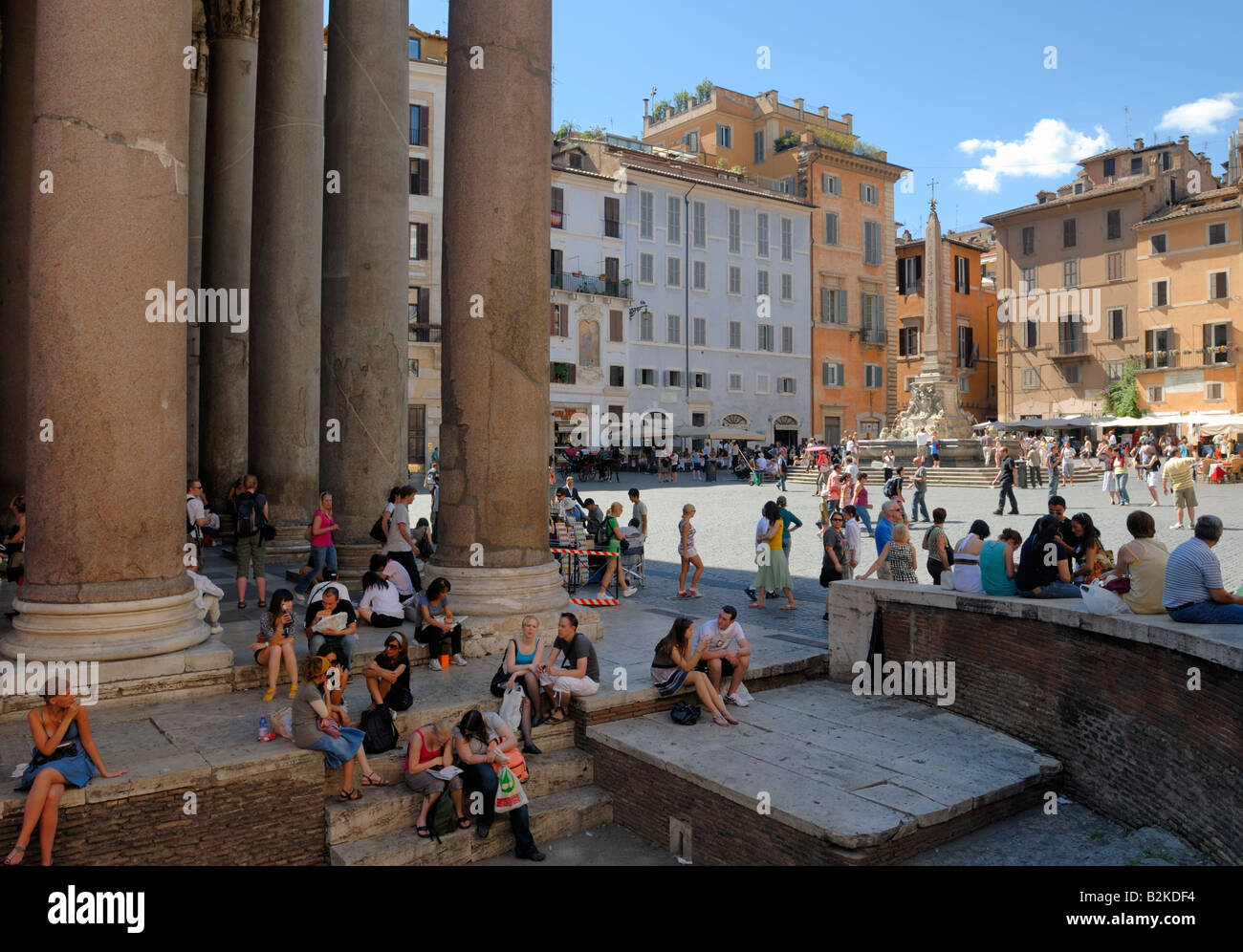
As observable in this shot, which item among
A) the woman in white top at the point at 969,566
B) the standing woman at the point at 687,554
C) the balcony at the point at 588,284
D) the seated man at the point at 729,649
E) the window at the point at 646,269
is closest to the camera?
the seated man at the point at 729,649

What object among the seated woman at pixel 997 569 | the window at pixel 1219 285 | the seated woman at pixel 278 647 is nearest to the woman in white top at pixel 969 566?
the seated woman at pixel 997 569

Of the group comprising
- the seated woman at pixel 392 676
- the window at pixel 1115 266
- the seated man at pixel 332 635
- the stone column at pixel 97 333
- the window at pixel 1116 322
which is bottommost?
the seated woman at pixel 392 676

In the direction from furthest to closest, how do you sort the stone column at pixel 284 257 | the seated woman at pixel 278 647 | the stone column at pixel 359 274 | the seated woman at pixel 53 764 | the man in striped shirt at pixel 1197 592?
the stone column at pixel 284 257 < the stone column at pixel 359 274 < the seated woman at pixel 278 647 < the man in striped shirt at pixel 1197 592 < the seated woman at pixel 53 764

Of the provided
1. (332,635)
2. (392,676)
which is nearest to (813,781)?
(392,676)

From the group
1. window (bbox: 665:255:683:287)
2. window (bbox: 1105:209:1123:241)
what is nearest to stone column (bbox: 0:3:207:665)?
window (bbox: 665:255:683:287)

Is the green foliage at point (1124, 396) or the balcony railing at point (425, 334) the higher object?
the balcony railing at point (425, 334)

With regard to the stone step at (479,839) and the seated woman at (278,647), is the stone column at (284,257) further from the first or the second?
the stone step at (479,839)

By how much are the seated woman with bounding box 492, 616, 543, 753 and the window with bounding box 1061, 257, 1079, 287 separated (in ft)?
160

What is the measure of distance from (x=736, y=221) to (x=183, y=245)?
144 feet

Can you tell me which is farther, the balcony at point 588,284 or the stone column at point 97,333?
the balcony at point 588,284

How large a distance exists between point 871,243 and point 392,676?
51.1 metres

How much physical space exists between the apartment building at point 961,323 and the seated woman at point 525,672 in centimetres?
5122

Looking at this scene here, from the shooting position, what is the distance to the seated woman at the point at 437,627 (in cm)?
760
